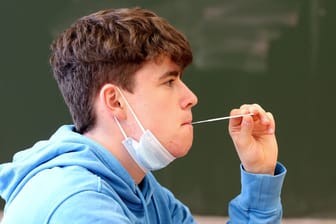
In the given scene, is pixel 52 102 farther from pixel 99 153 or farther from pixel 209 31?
pixel 99 153

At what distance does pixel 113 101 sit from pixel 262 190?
537 millimetres

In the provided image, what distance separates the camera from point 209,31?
3.07 metres

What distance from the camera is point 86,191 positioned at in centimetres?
122

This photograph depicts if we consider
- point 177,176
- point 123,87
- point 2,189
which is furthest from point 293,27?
point 2,189

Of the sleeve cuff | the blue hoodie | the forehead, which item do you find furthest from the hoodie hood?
the sleeve cuff

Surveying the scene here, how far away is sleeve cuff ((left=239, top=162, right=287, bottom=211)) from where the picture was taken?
1.68 meters

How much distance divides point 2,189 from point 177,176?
70.3 inches

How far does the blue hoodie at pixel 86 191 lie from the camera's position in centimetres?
120

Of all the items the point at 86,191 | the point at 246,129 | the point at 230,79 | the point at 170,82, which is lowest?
the point at 230,79

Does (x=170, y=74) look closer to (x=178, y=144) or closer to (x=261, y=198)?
(x=178, y=144)

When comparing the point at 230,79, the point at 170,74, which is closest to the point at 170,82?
the point at 170,74

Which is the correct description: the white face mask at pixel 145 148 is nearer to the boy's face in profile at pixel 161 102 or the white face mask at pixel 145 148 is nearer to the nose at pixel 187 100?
the boy's face in profile at pixel 161 102

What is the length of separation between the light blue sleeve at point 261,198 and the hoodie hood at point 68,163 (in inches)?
15.5

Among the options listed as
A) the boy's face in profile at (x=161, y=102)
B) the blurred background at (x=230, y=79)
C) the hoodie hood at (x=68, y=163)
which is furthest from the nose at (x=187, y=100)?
the blurred background at (x=230, y=79)
